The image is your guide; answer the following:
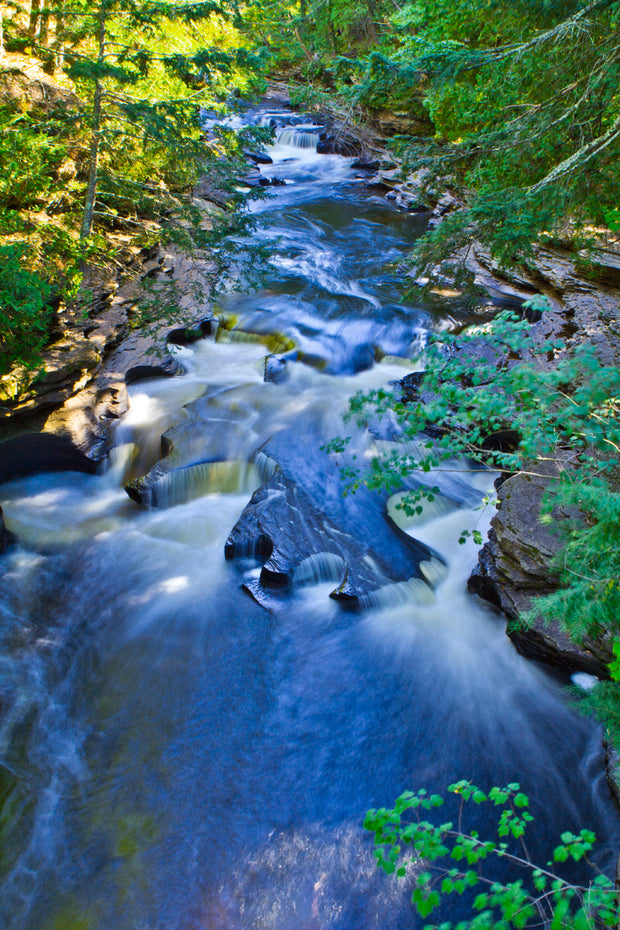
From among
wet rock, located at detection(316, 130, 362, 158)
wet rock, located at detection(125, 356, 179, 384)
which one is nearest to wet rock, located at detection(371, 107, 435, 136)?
wet rock, located at detection(316, 130, 362, 158)

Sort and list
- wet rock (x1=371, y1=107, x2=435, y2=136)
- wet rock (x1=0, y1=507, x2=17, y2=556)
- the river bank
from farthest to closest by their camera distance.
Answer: wet rock (x1=371, y1=107, x2=435, y2=136)
wet rock (x1=0, y1=507, x2=17, y2=556)
the river bank

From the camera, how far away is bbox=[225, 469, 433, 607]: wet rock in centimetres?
525

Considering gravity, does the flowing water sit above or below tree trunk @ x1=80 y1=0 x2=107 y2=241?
below

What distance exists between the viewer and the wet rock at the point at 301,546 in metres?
5.25

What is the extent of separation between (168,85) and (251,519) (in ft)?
24.8

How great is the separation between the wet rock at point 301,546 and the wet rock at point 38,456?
251 cm

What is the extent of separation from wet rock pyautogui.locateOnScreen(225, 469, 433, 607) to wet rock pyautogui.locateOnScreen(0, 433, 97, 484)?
8.22 feet

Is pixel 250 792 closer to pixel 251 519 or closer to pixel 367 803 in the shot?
pixel 367 803

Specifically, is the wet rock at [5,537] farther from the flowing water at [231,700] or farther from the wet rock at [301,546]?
the wet rock at [301,546]

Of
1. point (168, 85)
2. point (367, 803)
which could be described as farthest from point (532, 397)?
point (168, 85)

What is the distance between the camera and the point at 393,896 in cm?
324

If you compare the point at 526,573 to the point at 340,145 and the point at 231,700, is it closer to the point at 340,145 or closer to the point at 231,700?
the point at 231,700

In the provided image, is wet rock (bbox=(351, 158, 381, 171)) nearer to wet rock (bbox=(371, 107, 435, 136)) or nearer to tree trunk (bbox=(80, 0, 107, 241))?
wet rock (bbox=(371, 107, 435, 136))

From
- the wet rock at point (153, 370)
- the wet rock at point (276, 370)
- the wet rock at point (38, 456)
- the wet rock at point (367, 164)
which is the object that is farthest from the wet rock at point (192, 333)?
the wet rock at point (367, 164)
